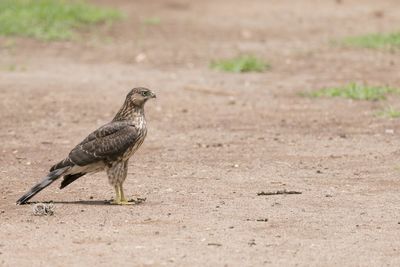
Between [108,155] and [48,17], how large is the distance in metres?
12.0

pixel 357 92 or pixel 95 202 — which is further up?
pixel 357 92

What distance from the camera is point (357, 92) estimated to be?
46.0ft

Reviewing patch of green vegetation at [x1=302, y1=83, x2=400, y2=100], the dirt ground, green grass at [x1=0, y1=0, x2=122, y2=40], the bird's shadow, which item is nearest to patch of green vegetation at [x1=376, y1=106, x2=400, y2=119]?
the dirt ground

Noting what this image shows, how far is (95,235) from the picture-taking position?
7.24m

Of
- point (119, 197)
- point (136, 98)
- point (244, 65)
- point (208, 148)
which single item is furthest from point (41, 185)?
point (244, 65)

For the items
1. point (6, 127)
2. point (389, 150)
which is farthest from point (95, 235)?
point (6, 127)

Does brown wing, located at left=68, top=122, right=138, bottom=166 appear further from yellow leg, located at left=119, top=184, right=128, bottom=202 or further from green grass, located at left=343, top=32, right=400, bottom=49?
green grass, located at left=343, top=32, right=400, bottom=49

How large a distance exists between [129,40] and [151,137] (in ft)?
25.6

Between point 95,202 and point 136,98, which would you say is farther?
point 136,98

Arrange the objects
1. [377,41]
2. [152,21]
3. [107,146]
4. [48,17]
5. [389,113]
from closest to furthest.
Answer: [107,146] < [389,113] < [377,41] < [48,17] < [152,21]

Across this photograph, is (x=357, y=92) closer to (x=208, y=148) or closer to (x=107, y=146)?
(x=208, y=148)

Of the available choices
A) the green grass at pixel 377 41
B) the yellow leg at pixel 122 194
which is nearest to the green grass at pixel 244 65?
the green grass at pixel 377 41

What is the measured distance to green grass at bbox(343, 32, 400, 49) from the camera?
18.3 meters

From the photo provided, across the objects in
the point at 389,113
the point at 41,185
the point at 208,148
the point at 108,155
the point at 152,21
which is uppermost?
the point at 152,21
